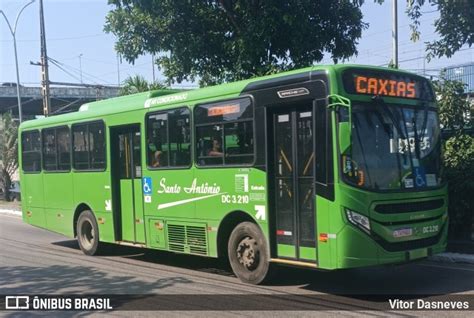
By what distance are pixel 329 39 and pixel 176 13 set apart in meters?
3.98

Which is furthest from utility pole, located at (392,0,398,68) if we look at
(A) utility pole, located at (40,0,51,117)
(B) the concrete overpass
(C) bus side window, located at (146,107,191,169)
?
(B) the concrete overpass

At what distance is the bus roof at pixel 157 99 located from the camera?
8.59 meters

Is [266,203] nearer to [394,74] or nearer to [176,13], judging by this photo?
[394,74]

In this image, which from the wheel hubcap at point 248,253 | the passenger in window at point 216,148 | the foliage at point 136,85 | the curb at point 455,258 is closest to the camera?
the wheel hubcap at point 248,253

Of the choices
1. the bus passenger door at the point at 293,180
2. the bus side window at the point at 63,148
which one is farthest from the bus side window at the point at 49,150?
the bus passenger door at the point at 293,180

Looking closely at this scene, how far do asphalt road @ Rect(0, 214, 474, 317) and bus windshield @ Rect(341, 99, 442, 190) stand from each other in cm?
161

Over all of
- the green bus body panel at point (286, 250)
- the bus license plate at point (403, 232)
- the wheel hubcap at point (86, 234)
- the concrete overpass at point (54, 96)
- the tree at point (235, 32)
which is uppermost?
the concrete overpass at point (54, 96)

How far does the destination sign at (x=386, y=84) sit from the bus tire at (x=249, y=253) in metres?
2.66

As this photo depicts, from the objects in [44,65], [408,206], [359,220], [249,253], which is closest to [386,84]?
[408,206]

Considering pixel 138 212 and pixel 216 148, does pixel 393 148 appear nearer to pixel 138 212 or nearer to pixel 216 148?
pixel 216 148

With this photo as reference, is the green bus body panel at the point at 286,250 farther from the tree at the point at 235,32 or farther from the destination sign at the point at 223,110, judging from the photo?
the tree at the point at 235,32

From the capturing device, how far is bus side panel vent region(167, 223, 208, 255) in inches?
386

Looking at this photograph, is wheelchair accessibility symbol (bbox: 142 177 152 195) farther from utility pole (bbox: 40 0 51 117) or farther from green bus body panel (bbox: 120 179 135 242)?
utility pole (bbox: 40 0 51 117)

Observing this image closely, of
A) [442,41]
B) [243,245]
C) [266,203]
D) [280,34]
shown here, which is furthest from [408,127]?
[280,34]
